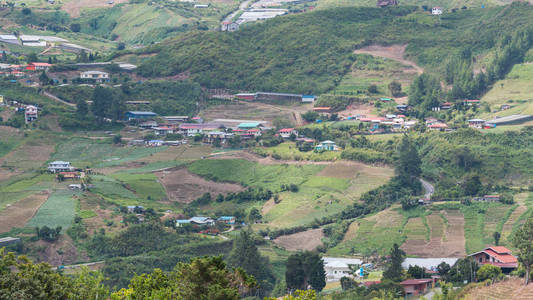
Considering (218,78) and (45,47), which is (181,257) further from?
(45,47)

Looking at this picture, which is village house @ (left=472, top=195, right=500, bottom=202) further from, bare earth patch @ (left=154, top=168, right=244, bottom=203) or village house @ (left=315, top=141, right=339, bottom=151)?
bare earth patch @ (left=154, top=168, right=244, bottom=203)

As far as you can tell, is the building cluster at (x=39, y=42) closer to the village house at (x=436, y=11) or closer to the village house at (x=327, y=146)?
the village house at (x=436, y=11)

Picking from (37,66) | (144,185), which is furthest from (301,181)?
(37,66)

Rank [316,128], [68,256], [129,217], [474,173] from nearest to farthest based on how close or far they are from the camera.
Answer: [68,256], [129,217], [474,173], [316,128]

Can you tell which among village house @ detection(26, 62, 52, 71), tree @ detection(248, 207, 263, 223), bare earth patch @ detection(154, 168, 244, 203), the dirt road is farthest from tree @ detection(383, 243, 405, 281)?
village house @ detection(26, 62, 52, 71)

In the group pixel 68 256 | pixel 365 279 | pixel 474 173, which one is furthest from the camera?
pixel 474 173

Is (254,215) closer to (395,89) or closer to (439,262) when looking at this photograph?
(439,262)

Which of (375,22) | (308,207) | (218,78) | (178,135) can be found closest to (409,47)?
(375,22)
